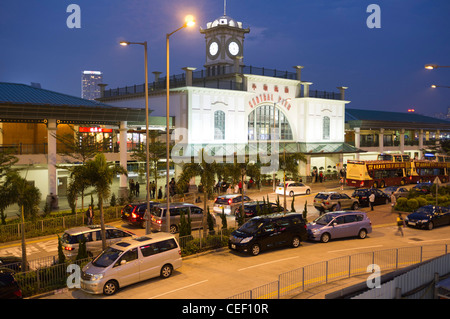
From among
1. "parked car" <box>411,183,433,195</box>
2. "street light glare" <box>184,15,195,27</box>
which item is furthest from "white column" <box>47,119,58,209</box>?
"parked car" <box>411,183,433,195</box>

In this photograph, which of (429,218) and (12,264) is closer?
(12,264)

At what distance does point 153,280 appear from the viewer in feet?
51.6

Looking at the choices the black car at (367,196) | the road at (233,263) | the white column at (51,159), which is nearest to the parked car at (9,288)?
the road at (233,263)

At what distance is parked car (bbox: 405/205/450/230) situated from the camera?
976 inches

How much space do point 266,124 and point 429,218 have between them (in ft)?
81.4

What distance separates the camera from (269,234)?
63.4 feet

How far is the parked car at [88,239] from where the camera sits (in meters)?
17.8

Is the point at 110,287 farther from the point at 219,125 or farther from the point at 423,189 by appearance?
the point at 423,189

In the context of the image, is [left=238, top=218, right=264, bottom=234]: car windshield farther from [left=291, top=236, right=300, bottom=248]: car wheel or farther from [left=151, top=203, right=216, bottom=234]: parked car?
[left=151, top=203, right=216, bottom=234]: parked car

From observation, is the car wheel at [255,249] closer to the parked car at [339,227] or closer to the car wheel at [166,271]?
the parked car at [339,227]

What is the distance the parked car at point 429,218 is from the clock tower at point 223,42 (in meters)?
28.7

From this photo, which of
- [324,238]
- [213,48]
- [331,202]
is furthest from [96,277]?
[213,48]

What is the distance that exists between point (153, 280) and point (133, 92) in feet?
114

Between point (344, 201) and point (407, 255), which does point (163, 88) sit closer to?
point (344, 201)
